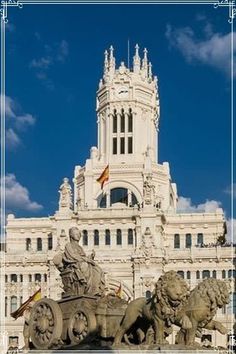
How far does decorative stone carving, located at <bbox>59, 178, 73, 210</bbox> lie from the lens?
93625 millimetres

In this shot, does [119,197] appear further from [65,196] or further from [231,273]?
[231,273]

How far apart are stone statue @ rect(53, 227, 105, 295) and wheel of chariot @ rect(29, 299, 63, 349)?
2.72 ft

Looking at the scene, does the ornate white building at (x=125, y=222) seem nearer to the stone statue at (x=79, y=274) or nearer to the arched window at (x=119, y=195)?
the arched window at (x=119, y=195)

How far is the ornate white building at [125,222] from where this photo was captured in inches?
3568

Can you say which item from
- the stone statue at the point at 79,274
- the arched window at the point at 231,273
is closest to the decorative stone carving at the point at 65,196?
the arched window at the point at 231,273

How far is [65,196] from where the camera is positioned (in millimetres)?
93875

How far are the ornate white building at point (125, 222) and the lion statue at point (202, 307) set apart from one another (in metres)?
62.7

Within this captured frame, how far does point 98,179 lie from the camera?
310ft

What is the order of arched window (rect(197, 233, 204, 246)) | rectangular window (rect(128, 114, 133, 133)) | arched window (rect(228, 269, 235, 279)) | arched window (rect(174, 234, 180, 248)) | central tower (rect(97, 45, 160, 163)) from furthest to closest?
rectangular window (rect(128, 114, 133, 133))
central tower (rect(97, 45, 160, 163))
arched window (rect(197, 233, 204, 246))
arched window (rect(174, 234, 180, 248))
arched window (rect(228, 269, 235, 279))

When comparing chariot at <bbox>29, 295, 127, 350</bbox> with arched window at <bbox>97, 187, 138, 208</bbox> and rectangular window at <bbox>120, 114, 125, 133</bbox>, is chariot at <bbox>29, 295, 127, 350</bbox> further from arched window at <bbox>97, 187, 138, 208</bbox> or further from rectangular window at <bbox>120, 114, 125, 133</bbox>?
rectangular window at <bbox>120, 114, 125, 133</bbox>

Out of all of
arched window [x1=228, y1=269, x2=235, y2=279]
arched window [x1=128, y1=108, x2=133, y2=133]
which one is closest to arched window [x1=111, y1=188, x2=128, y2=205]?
arched window [x1=128, y1=108, x2=133, y2=133]

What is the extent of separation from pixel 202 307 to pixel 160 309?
7.19 feet

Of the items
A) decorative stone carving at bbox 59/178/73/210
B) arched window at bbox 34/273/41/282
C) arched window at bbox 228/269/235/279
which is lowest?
arched window at bbox 34/273/41/282

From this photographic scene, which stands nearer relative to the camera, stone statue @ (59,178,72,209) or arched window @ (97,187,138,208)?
stone statue @ (59,178,72,209)
